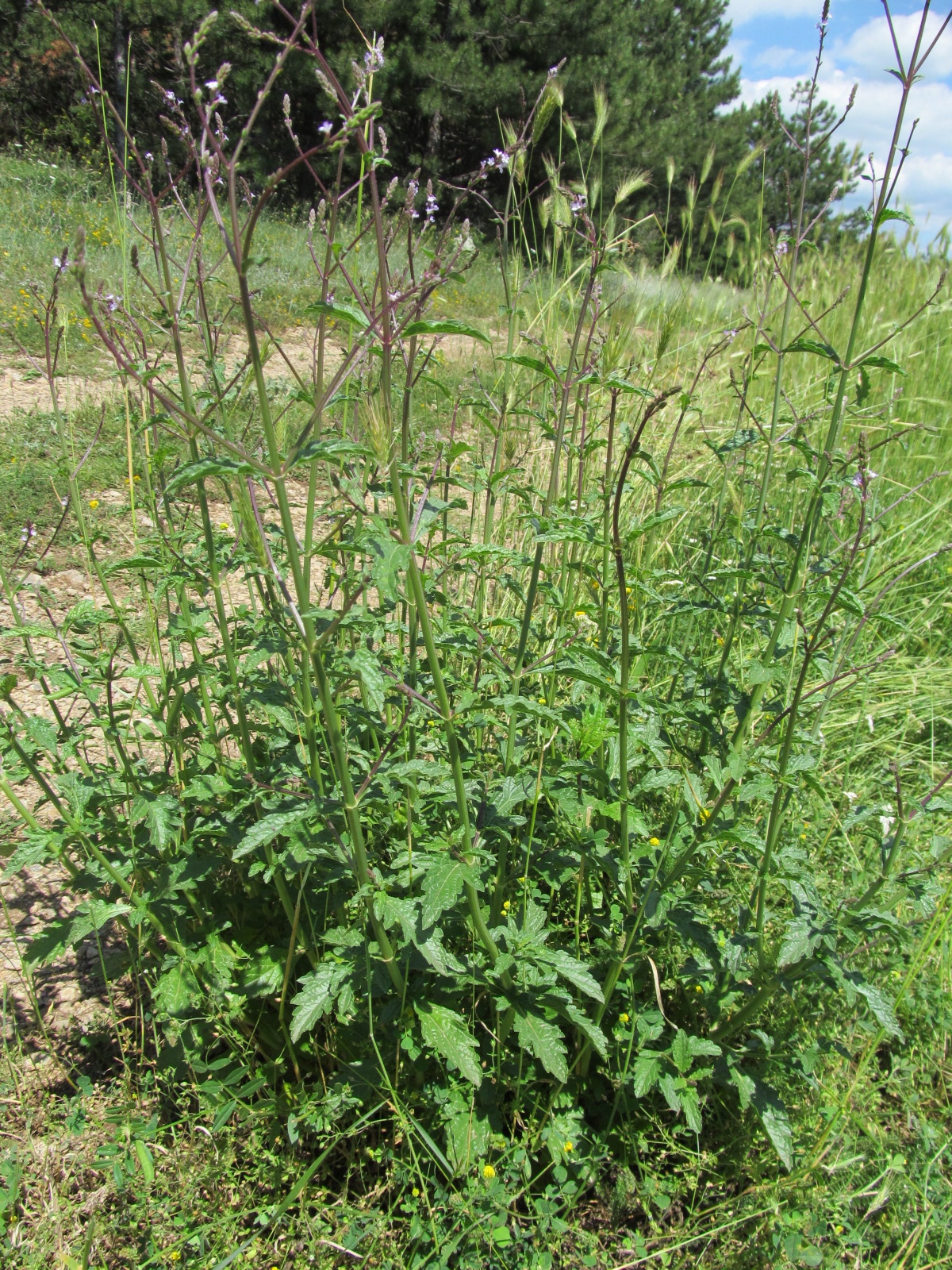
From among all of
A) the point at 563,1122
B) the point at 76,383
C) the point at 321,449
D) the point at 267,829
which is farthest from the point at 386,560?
the point at 76,383

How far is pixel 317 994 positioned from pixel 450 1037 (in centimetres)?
27

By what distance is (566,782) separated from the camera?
1.74 meters

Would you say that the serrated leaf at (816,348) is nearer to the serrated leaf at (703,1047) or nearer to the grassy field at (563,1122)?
the grassy field at (563,1122)

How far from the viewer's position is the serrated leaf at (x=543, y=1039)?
1488mm

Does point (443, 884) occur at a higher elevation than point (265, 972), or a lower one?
higher

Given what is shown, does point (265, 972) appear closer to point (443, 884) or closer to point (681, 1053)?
point (443, 884)

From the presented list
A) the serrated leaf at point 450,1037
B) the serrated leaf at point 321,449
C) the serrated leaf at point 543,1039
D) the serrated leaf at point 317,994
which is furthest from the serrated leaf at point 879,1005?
the serrated leaf at point 321,449

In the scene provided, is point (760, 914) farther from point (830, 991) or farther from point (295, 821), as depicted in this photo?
point (295, 821)

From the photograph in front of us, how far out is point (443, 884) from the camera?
132 cm

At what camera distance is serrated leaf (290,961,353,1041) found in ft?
4.70

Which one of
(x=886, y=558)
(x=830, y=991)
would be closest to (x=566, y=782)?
(x=830, y=991)

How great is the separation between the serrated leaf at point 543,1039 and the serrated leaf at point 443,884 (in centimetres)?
37

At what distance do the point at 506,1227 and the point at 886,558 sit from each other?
3.08 m

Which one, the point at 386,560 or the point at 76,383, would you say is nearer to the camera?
the point at 386,560
